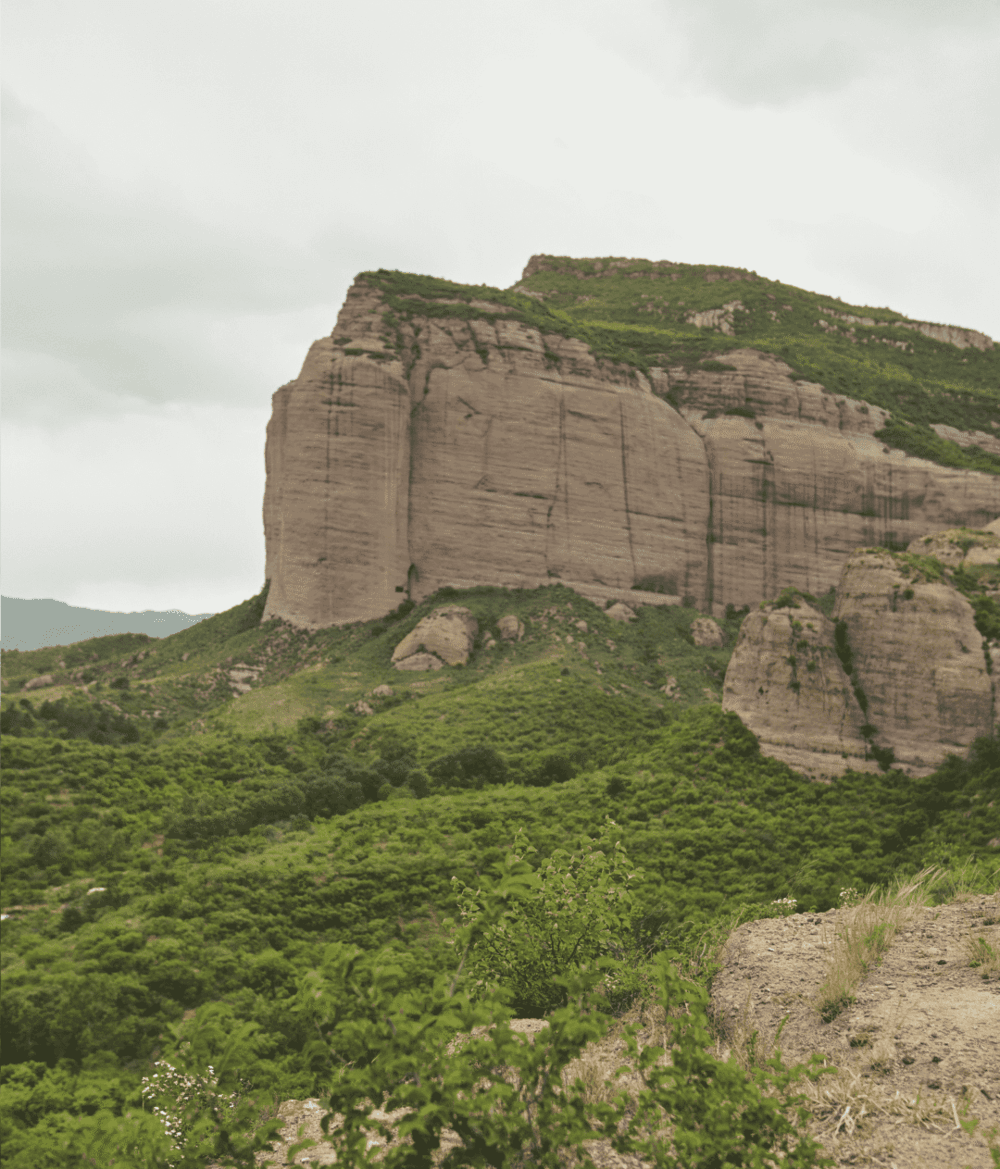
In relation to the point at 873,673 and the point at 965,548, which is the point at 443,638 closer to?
the point at 873,673

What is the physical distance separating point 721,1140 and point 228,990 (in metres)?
15.6

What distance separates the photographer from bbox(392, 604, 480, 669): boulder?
43969 millimetres

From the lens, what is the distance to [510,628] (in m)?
46.2

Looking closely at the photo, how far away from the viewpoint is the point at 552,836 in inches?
915

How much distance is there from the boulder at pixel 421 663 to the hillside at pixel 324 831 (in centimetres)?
62

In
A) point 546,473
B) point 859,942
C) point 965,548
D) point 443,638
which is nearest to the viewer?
point 859,942

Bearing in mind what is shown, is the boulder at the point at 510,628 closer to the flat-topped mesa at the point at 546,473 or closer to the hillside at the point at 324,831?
the hillside at the point at 324,831

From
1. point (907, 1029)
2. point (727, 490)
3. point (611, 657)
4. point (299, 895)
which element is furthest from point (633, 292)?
point (907, 1029)

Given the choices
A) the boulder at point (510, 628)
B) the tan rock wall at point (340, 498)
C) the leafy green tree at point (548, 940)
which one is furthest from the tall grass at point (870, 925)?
the tan rock wall at point (340, 498)

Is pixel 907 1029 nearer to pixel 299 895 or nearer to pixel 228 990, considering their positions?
pixel 228 990

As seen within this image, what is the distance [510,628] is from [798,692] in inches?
887

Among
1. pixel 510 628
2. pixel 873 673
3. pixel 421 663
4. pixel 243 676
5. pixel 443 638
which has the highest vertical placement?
pixel 510 628

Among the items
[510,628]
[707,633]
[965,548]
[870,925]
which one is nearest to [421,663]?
[510,628]

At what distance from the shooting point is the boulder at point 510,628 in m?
45.9
